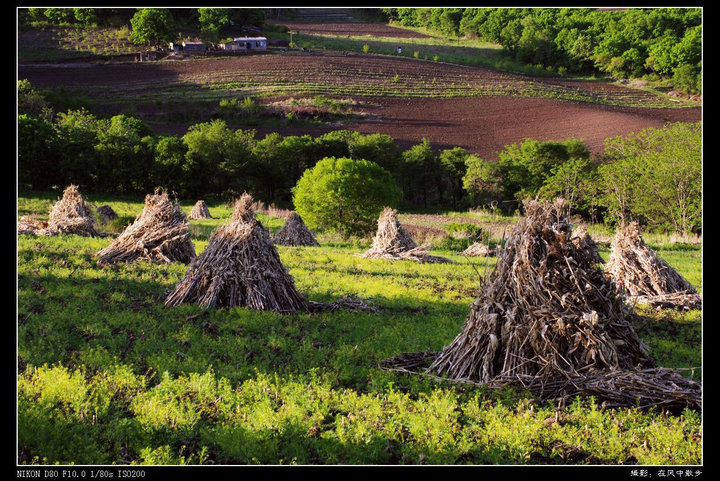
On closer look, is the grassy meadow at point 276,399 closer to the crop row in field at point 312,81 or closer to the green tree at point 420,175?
the green tree at point 420,175

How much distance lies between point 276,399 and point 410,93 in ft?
250

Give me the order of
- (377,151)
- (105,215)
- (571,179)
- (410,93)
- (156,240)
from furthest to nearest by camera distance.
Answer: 1. (410,93)
2. (377,151)
3. (571,179)
4. (105,215)
5. (156,240)

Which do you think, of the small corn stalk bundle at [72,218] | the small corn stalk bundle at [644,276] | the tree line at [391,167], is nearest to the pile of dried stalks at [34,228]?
the small corn stalk bundle at [72,218]

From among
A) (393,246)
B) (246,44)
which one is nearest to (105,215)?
(393,246)

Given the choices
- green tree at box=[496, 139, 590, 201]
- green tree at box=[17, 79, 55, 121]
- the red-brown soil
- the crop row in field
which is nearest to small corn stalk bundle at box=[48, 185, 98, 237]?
green tree at box=[496, 139, 590, 201]

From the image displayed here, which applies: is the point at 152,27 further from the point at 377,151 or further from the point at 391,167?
the point at 391,167

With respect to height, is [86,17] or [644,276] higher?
[86,17]

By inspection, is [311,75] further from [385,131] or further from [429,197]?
[429,197]

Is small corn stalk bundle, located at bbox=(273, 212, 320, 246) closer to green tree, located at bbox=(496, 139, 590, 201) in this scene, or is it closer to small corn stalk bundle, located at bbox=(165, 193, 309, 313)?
small corn stalk bundle, located at bbox=(165, 193, 309, 313)

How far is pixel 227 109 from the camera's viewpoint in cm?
6806

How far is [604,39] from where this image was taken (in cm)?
9788

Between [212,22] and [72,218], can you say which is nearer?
[72,218]

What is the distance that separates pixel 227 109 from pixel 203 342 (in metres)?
63.6
